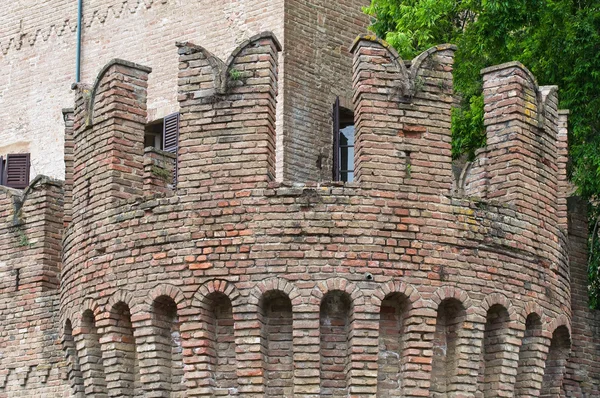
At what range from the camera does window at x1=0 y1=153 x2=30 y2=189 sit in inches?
918

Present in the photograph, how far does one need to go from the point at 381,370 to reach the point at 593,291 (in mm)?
4529

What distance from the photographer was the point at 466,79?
19.2 metres

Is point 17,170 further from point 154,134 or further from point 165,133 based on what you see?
point 165,133

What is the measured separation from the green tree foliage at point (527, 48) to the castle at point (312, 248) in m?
2.94

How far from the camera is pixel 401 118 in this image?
13703 millimetres

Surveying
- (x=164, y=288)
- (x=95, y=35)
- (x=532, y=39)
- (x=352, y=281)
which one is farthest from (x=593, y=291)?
(x=95, y=35)

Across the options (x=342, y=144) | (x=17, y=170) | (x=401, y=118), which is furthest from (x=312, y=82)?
(x=401, y=118)

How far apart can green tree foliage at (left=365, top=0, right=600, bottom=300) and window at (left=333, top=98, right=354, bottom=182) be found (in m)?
1.48

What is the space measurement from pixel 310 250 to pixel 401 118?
1.61 m

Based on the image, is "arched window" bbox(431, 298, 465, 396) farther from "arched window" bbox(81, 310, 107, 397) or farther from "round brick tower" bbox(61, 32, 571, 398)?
"arched window" bbox(81, 310, 107, 397)

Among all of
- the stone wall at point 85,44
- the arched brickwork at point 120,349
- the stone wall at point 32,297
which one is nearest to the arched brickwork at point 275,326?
the arched brickwork at point 120,349

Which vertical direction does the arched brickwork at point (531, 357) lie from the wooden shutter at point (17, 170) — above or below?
below

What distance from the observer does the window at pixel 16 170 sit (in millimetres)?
23328

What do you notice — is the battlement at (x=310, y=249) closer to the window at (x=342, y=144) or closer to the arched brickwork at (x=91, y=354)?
the arched brickwork at (x=91, y=354)
